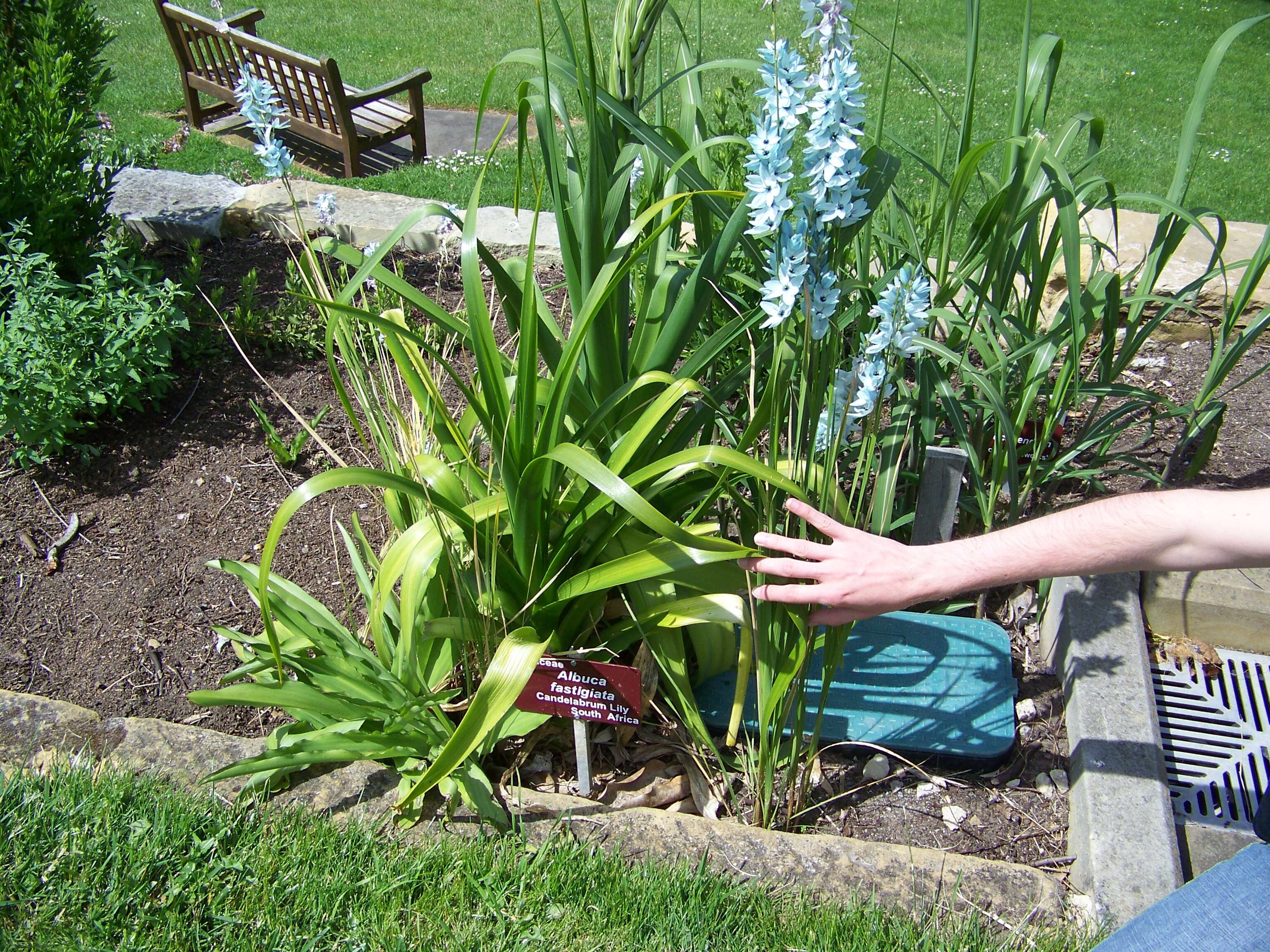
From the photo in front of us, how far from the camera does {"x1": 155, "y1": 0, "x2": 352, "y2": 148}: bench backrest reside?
16.4 ft

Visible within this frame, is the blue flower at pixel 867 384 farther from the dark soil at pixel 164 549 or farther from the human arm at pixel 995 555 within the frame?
the dark soil at pixel 164 549

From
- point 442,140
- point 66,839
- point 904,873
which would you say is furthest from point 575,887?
point 442,140

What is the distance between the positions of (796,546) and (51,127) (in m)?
2.73

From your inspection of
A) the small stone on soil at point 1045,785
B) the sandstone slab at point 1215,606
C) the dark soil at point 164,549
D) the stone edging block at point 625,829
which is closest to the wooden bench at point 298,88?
the dark soil at point 164,549

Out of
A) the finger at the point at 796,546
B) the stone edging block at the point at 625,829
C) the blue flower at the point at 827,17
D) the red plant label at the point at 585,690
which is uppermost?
the blue flower at the point at 827,17

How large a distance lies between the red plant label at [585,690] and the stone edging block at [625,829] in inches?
9.5

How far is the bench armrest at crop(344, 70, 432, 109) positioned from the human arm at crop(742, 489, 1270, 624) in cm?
458

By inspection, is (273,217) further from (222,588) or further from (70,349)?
(222,588)

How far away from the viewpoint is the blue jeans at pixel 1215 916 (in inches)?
51.5

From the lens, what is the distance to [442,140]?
604 cm

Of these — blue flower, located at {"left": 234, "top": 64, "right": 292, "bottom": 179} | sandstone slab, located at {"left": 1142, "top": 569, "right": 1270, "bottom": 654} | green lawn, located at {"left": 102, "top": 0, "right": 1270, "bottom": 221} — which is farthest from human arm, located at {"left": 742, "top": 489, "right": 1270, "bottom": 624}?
green lawn, located at {"left": 102, "top": 0, "right": 1270, "bottom": 221}

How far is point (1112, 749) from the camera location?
1888 millimetres

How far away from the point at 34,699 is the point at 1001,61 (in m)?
7.59

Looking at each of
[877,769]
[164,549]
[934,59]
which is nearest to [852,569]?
[877,769]
